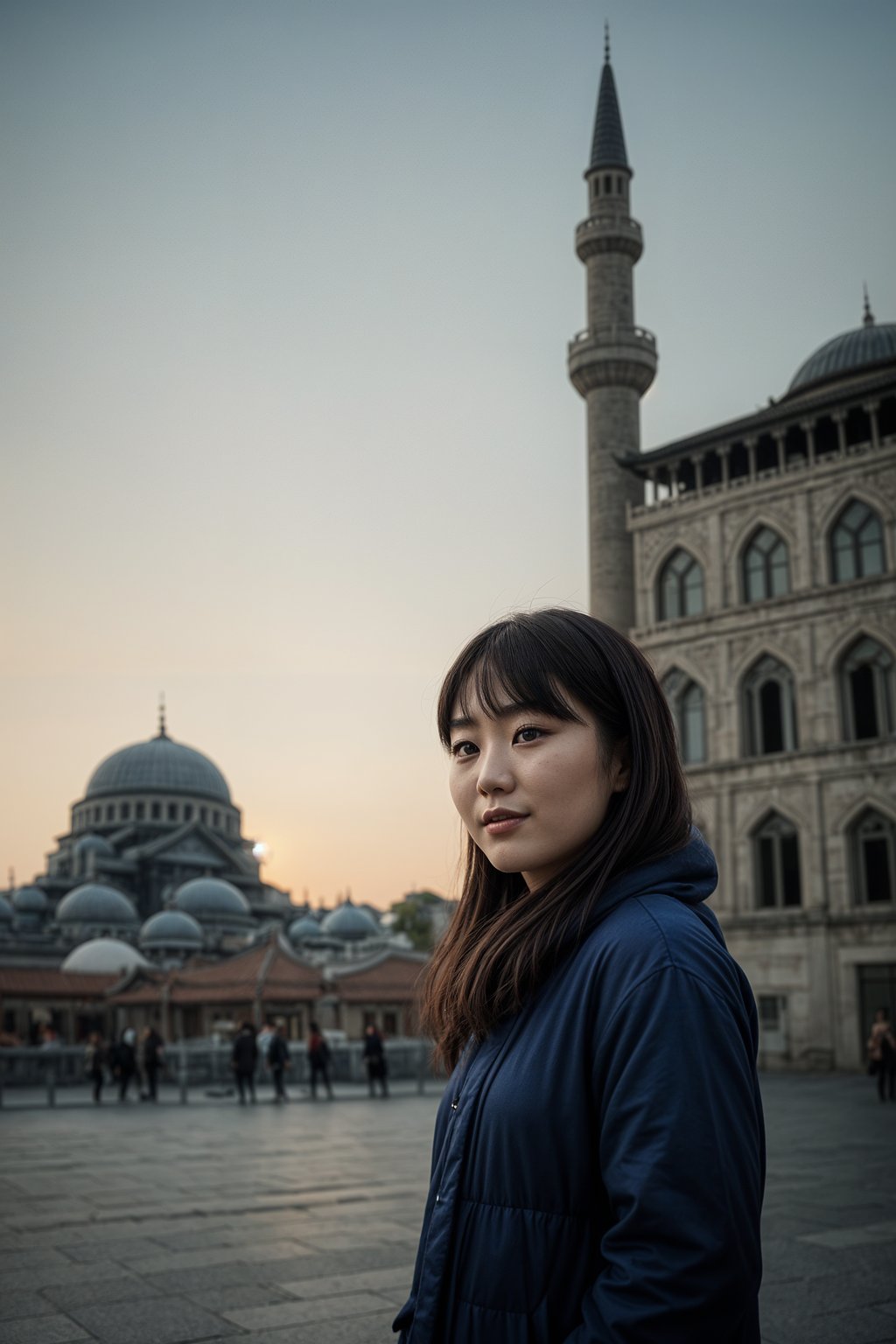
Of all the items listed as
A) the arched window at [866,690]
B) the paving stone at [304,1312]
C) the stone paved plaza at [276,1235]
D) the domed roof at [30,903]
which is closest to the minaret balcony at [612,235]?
the arched window at [866,690]

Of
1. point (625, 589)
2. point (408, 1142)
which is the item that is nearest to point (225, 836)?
point (625, 589)

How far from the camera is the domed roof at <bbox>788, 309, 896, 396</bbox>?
131 ft

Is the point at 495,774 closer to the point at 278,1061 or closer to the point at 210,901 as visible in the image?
the point at 278,1061

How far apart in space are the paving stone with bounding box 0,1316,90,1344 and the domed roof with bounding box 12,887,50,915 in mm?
76428

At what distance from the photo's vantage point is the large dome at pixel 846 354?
131 feet

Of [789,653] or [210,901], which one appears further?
[210,901]

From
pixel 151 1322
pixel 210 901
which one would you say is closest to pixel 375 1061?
pixel 151 1322

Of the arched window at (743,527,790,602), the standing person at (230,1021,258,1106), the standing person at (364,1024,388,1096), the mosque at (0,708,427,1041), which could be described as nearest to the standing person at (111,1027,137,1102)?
the standing person at (230,1021,258,1106)

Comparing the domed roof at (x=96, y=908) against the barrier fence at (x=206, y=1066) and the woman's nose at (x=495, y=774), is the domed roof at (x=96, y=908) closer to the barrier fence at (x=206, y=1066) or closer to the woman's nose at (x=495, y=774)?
the barrier fence at (x=206, y=1066)

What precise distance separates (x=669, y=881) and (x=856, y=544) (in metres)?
34.6

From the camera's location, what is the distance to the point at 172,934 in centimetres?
6209

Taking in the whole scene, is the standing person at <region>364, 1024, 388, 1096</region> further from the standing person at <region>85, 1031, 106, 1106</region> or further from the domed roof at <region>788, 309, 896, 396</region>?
the domed roof at <region>788, 309, 896, 396</region>

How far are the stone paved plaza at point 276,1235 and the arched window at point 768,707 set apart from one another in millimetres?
19803

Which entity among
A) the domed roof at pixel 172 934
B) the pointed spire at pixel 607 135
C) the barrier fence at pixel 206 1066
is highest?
the pointed spire at pixel 607 135
